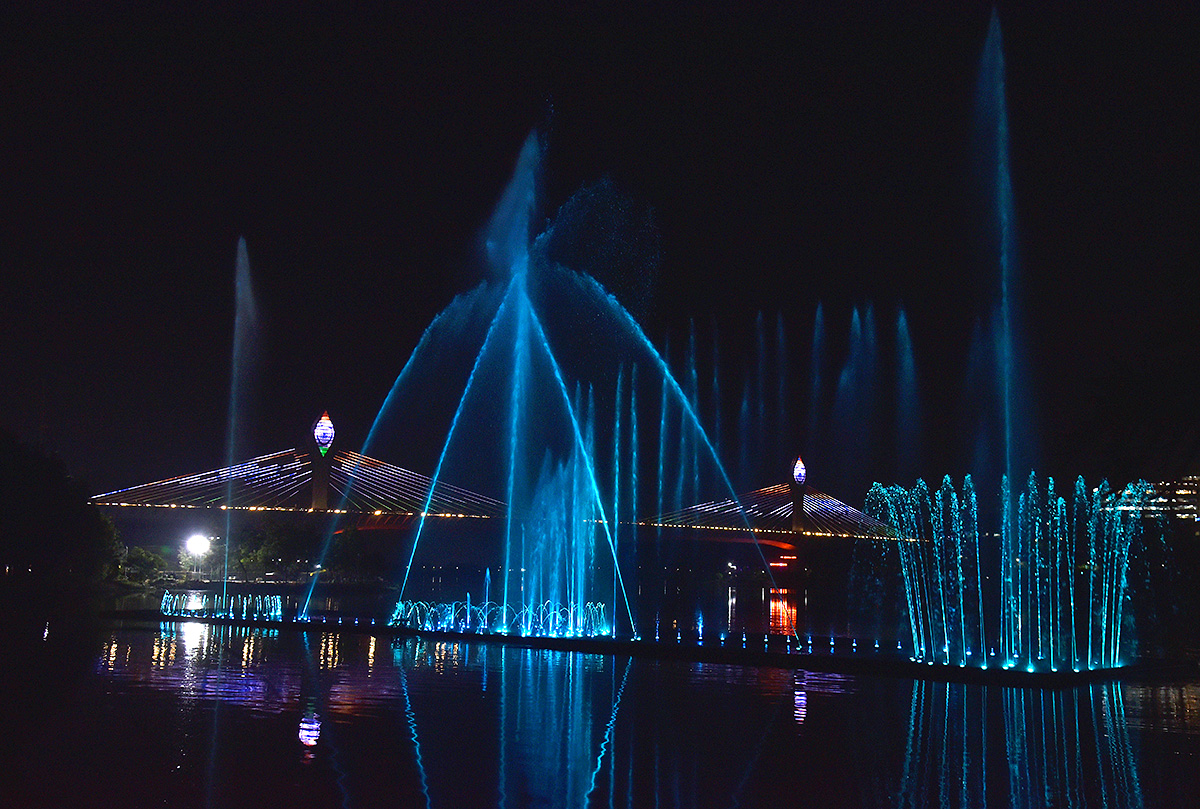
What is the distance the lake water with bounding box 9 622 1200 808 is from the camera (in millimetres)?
8898

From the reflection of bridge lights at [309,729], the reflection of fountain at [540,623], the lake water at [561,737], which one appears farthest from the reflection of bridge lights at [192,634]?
the reflection of bridge lights at [309,729]

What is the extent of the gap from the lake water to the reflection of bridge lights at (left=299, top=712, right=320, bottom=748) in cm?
4

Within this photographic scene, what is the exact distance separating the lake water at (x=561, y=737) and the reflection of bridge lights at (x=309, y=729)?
4cm

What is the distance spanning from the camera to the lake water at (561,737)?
890 centimetres

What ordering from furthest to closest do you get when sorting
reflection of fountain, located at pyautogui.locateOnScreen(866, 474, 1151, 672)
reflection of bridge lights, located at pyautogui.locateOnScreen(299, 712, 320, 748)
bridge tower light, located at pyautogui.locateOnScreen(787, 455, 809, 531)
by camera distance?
bridge tower light, located at pyautogui.locateOnScreen(787, 455, 809, 531), reflection of fountain, located at pyautogui.locateOnScreen(866, 474, 1151, 672), reflection of bridge lights, located at pyautogui.locateOnScreen(299, 712, 320, 748)

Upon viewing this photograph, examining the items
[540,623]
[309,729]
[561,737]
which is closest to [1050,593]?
[540,623]

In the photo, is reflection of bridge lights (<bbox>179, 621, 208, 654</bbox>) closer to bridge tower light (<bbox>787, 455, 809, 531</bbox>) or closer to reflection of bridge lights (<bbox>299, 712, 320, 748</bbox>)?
reflection of bridge lights (<bbox>299, 712, 320, 748</bbox>)

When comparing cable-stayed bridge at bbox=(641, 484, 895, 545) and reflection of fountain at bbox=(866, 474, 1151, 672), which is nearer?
reflection of fountain at bbox=(866, 474, 1151, 672)

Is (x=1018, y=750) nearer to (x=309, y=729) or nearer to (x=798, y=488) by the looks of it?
(x=309, y=729)

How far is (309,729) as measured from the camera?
11320 mm

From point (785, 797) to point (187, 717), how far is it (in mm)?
6149

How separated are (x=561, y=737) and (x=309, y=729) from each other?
2.34m

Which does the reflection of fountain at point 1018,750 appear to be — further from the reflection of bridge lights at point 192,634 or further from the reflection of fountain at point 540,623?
the reflection of bridge lights at point 192,634

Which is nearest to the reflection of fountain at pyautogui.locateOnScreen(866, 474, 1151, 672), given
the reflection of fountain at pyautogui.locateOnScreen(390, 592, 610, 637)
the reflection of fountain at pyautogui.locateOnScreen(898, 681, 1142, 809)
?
the reflection of fountain at pyautogui.locateOnScreen(898, 681, 1142, 809)
